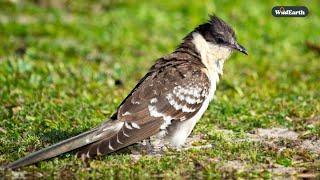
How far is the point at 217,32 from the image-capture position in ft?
31.9

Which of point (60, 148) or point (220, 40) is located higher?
point (220, 40)

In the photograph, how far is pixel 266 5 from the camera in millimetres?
18484

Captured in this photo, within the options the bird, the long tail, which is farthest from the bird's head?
the long tail

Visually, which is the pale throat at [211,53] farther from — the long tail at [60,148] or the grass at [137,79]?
the long tail at [60,148]

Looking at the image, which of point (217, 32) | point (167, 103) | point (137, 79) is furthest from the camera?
point (137, 79)

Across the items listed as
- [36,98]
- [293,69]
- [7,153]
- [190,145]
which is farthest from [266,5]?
[7,153]

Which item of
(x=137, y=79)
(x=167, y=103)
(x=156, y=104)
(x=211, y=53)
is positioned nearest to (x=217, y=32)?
(x=211, y=53)

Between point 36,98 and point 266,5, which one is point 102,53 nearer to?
point 36,98

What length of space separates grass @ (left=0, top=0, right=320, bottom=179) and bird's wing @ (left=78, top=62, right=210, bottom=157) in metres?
0.25

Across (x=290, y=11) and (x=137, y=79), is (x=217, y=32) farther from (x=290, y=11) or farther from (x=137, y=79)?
(x=290, y=11)

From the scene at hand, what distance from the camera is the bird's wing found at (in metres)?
8.12

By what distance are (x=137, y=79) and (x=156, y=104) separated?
14.7ft

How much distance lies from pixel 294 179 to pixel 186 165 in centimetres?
118

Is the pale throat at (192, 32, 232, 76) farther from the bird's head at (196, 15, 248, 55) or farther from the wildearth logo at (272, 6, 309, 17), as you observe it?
the wildearth logo at (272, 6, 309, 17)
